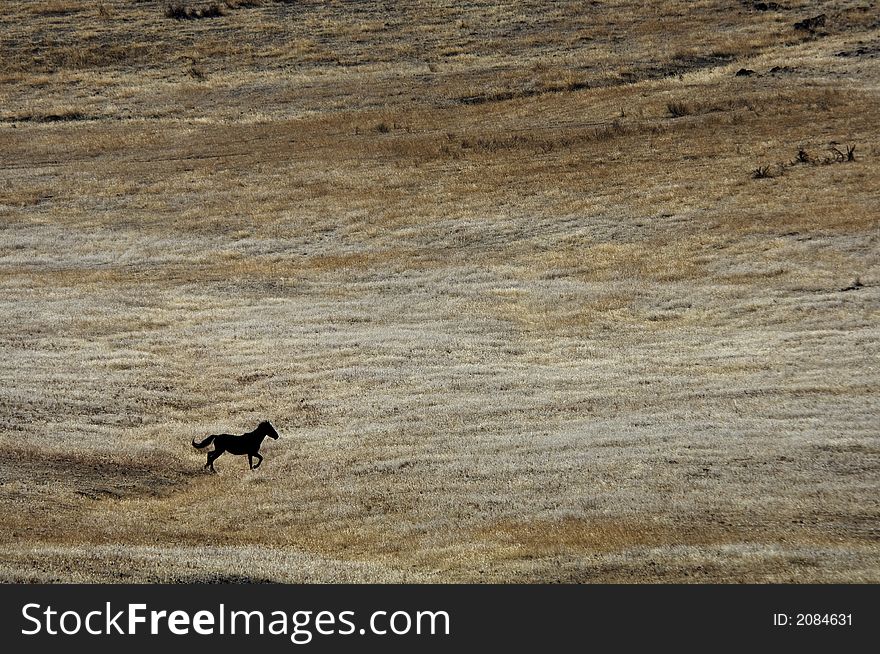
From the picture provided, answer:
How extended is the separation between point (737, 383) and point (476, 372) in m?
4.92

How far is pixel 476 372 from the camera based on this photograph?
22.6 metres

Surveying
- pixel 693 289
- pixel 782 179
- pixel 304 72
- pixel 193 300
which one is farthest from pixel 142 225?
pixel 782 179

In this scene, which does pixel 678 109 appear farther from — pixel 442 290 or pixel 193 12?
pixel 193 12

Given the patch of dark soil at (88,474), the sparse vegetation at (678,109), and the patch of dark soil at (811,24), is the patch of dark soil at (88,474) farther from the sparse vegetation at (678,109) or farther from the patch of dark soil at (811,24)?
the patch of dark soil at (811,24)

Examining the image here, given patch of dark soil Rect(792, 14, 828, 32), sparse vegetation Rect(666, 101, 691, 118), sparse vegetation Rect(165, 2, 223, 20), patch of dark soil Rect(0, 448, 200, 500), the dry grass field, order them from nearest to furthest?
the dry grass field, patch of dark soil Rect(0, 448, 200, 500), sparse vegetation Rect(666, 101, 691, 118), patch of dark soil Rect(792, 14, 828, 32), sparse vegetation Rect(165, 2, 223, 20)

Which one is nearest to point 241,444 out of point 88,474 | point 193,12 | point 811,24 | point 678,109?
point 88,474

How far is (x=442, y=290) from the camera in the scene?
2698cm

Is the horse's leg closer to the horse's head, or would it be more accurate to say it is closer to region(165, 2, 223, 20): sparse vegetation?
the horse's head

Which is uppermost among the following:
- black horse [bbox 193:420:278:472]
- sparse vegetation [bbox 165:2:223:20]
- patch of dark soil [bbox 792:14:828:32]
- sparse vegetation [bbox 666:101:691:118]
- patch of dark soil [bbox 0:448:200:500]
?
sparse vegetation [bbox 165:2:223:20]

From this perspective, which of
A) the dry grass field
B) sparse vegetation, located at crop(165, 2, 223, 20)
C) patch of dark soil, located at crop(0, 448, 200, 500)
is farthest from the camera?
sparse vegetation, located at crop(165, 2, 223, 20)

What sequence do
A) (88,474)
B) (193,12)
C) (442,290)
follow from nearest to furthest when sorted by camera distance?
(88,474) → (442,290) → (193,12)

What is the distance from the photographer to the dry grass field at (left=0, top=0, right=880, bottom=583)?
56.3 feet

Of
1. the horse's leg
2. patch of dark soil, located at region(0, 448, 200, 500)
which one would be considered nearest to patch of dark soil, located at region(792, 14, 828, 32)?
the horse's leg

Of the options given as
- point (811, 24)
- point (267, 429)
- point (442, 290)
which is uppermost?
point (811, 24)
